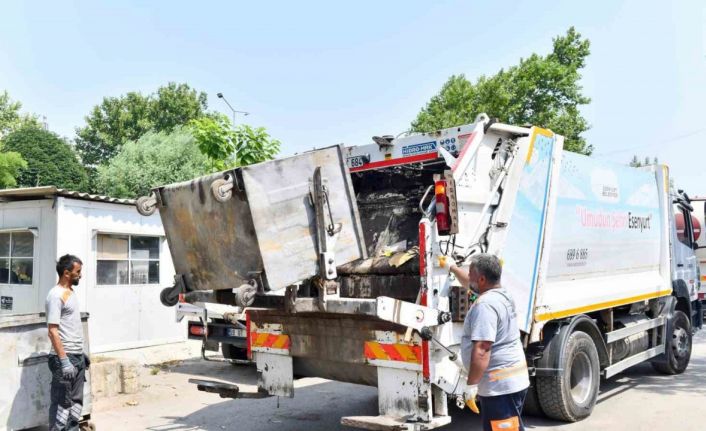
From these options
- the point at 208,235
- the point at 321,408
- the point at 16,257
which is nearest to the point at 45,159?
the point at 16,257

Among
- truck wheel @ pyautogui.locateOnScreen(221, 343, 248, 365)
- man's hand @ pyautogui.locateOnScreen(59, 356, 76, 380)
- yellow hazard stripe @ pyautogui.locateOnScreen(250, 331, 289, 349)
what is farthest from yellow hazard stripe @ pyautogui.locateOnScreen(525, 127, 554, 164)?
truck wheel @ pyautogui.locateOnScreen(221, 343, 248, 365)

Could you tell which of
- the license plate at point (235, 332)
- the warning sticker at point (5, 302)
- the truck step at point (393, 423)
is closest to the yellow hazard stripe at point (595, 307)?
the truck step at point (393, 423)

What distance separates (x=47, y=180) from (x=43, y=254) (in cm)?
2664

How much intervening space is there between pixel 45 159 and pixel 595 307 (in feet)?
111

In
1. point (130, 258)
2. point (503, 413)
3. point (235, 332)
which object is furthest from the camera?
point (130, 258)

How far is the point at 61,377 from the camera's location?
4949 mm

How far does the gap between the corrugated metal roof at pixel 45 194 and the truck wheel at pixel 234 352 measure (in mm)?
2615

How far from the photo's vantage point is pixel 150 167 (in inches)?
1076

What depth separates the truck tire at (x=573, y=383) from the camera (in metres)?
5.46

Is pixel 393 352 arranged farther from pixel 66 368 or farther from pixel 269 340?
pixel 66 368

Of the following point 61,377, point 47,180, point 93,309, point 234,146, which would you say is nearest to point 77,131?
point 47,180

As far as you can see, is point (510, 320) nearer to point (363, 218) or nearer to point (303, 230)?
point (303, 230)

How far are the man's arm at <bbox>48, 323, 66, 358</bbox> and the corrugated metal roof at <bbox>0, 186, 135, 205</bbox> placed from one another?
433 cm

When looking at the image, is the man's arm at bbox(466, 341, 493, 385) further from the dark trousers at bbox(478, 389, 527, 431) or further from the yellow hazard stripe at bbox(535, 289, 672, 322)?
the yellow hazard stripe at bbox(535, 289, 672, 322)
